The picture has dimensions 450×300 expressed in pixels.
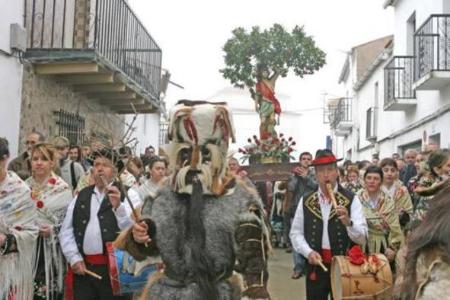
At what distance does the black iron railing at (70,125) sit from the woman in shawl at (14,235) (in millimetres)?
5988

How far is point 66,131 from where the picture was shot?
1167cm

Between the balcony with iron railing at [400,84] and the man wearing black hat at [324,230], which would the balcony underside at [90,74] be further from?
the balcony with iron railing at [400,84]

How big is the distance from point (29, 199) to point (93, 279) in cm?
76

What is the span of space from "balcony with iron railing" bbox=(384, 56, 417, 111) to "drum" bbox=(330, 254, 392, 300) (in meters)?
12.6

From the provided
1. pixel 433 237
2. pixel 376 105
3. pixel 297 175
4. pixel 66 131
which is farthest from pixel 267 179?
pixel 376 105

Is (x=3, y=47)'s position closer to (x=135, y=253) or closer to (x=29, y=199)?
(x=29, y=199)

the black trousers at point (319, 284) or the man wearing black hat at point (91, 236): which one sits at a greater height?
the man wearing black hat at point (91, 236)

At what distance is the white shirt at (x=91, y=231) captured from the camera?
4977 millimetres

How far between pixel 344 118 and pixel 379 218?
2974 centimetres

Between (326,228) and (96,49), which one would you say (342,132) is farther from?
(326,228)

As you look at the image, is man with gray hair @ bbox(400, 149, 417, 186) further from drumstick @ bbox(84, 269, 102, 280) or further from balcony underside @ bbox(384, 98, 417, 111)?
balcony underside @ bbox(384, 98, 417, 111)

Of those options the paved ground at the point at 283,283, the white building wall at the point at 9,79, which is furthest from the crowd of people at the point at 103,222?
the white building wall at the point at 9,79

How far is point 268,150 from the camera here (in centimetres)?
1290

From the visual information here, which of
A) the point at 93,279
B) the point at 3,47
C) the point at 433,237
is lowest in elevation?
the point at 93,279
